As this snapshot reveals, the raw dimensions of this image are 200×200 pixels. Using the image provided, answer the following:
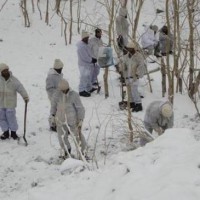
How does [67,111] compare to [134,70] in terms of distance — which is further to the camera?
[134,70]

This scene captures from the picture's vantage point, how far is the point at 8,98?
33.4ft

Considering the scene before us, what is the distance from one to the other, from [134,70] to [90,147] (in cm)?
226

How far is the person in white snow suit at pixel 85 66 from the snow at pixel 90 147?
0.89 ft

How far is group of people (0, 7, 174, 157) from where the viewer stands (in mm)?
8945

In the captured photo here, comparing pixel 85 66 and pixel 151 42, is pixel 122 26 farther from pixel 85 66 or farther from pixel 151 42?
pixel 85 66

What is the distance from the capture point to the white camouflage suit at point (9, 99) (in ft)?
33.2

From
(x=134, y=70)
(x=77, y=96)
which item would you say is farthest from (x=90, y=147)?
(x=134, y=70)

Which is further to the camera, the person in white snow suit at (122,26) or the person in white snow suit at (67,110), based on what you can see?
the person in white snow suit at (122,26)

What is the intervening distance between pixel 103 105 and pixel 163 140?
233 inches

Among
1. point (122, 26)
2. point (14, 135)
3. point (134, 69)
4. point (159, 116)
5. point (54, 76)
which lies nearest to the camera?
point (159, 116)

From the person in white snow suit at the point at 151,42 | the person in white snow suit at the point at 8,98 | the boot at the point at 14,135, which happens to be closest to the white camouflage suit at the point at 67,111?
the person in white snow suit at the point at 8,98

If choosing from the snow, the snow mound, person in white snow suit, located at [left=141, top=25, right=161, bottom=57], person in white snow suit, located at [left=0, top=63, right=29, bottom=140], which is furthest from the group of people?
person in white snow suit, located at [left=141, top=25, right=161, bottom=57]

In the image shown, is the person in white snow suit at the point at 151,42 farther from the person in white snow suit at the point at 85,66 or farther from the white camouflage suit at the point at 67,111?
the white camouflage suit at the point at 67,111

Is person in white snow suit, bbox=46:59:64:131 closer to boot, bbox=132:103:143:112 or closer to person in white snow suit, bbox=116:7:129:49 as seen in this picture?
boot, bbox=132:103:143:112
